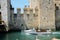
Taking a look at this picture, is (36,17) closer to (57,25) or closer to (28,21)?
(28,21)

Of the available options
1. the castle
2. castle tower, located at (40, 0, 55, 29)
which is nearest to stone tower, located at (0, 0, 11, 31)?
the castle

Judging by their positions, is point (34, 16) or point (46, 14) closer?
point (46, 14)

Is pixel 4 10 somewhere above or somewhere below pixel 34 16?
above

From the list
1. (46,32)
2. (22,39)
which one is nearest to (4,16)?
(46,32)

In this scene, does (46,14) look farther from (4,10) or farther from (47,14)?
(4,10)

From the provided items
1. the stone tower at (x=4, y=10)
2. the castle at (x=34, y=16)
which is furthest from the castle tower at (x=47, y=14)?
the stone tower at (x=4, y=10)

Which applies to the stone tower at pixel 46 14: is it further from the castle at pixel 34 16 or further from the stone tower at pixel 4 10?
the stone tower at pixel 4 10

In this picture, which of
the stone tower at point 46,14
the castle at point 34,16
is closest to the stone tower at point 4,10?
the castle at point 34,16

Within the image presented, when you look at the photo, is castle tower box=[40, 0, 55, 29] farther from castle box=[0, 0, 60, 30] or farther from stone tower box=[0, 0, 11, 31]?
stone tower box=[0, 0, 11, 31]

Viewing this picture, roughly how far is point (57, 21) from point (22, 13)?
4680mm

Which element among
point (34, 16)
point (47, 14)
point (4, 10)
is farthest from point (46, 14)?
point (4, 10)

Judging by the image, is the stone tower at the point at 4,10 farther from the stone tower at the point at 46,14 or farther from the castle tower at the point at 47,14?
the castle tower at the point at 47,14

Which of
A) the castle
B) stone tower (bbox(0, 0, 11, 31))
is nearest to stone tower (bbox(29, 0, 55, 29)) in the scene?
the castle

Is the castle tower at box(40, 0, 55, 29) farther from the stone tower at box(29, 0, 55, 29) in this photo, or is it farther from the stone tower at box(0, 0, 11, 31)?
the stone tower at box(0, 0, 11, 31)
